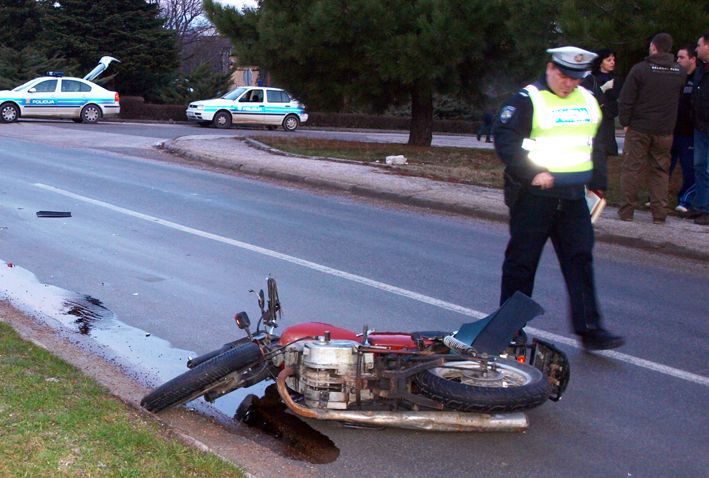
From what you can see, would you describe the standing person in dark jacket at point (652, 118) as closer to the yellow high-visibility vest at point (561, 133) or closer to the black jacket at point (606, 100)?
the black jacket at point (606, 100)

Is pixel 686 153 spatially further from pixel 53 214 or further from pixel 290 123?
Answer: pixel 290 123

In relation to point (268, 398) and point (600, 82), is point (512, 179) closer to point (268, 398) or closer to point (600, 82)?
point (268, 398)

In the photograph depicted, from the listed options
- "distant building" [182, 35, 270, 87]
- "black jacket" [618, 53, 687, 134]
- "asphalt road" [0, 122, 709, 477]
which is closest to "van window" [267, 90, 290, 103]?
"asphalt road" [0, 122, 709, 477]

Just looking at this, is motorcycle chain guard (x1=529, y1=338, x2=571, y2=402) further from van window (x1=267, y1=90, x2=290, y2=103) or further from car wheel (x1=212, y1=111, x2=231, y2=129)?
van window (x1=267, y1=90, x2=290, y2=103)

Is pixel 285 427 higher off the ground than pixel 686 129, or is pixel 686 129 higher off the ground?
pixel 686 129

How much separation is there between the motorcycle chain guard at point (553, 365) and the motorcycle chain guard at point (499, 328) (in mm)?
359

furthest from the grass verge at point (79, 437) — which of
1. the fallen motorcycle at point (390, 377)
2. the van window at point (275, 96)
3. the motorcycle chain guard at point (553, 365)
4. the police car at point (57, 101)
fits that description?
the van window at point (275, 96)

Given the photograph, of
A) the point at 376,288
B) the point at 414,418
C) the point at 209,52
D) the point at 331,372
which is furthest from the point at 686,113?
the point at 209,52

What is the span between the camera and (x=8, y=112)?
95.9 ft

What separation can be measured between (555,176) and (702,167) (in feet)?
21.3

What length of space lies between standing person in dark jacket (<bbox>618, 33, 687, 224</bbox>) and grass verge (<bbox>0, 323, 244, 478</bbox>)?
7.93 metres

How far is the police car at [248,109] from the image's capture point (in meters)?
35.0

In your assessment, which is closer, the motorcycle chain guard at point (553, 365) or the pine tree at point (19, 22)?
the motorcycle chain guard at point (553, 365)

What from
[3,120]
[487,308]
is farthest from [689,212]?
[3,120]
